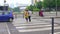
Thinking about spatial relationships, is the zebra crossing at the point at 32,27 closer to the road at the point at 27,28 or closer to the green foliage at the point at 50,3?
the road at the point at 27,28

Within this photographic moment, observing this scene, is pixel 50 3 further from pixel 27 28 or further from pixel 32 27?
pixel 27 28

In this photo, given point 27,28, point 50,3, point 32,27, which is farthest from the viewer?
point 50,3

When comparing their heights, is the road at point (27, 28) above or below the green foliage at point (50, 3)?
above

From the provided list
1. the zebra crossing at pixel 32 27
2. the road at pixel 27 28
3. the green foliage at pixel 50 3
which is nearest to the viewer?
the road at pixel 27 28

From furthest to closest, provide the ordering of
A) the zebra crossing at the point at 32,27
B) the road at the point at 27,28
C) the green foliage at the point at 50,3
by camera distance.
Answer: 1. the green foliage at the point at 50,3
2. the zebra crossing at the point at 32,27
3. the road at the point at 27,28

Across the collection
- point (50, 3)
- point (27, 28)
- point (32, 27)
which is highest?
point (27, 28)

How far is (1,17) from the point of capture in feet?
90.7

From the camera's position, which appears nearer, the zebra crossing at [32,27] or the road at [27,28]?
the road at [27,28]

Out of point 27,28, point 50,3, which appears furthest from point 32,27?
point 50,3

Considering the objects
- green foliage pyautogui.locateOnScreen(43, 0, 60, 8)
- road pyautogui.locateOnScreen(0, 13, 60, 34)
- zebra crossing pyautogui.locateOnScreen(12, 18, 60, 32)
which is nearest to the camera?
road pyautogui.locateOnScreen(0, 13, 60, 34)

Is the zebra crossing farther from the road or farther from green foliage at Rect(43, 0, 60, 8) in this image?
green foliage at Rect(43, 0, 60, 8)

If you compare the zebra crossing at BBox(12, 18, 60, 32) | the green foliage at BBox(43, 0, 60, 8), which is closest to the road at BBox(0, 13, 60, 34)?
the zebra crossing at BBox(12, 18, 60, 32)

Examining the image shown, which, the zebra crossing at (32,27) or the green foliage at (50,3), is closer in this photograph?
the zebra crossing at (32,27)

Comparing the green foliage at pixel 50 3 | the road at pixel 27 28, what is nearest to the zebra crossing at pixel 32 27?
the road at pixel 27 28
